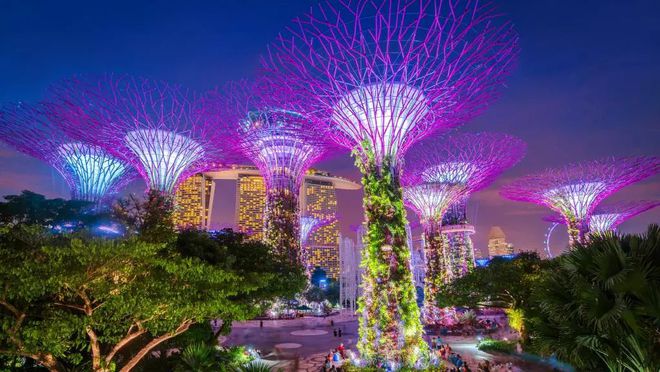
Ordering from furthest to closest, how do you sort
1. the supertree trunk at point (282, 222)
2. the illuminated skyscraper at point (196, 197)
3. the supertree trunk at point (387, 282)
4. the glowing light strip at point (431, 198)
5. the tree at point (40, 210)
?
the illuminated skyscraper at point (196, 197) → the supertree trunk at point (282, 222) → the glowing light strip at point (431, 198) → the supertree trunk at point (387, 282) → the tree at point (40, 210)

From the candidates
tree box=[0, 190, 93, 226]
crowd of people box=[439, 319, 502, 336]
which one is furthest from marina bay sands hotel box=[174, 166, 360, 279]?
tree box=[0, 190, 93, 226]

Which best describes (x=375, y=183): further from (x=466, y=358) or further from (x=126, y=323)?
(x=466, y=358)

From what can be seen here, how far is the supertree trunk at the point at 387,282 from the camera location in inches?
565

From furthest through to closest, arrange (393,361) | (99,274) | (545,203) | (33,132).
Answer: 1. (545,203)
2. (33,132)
3. (393,361)
4. (99,274)

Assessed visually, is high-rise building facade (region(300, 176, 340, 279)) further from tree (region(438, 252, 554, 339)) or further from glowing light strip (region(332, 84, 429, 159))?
glowing light strip (region(332, 84, 429, 159))

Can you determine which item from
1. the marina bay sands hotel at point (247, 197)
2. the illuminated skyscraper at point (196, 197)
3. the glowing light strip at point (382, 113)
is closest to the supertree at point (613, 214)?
the glowing light strip at point (382, 113)

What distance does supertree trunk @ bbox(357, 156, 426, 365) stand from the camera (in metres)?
14.4

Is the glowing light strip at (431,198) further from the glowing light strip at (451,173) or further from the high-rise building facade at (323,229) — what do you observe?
the high-rise building facade at (323,229)

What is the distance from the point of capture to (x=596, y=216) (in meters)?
44.8

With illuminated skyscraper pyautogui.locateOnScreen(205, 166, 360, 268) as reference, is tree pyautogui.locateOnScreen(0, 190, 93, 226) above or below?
below

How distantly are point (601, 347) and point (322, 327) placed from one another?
29693 mm

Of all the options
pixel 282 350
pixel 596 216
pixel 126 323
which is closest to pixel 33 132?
pixel 282 350

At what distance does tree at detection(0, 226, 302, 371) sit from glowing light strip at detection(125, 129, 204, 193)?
1955cm

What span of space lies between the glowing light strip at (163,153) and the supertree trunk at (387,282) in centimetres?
1806
